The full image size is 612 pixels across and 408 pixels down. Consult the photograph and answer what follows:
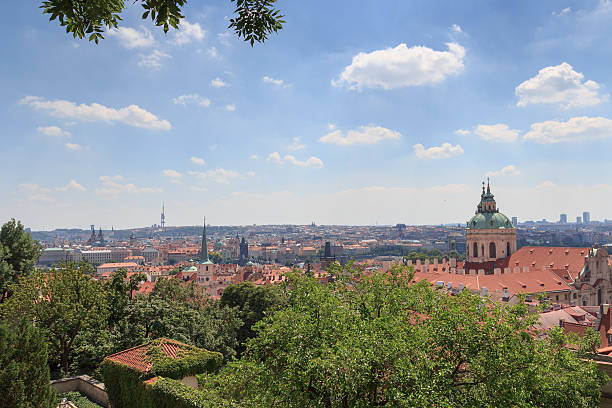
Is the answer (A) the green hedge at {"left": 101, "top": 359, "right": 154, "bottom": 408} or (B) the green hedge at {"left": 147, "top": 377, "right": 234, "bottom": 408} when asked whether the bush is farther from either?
(B) the green hedge at {"left": 147, "top": 377, "right": 234, "bottom": 408}

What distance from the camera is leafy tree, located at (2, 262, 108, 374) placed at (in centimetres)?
2420

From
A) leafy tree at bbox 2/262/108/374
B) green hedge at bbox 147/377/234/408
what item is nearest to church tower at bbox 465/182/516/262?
leafy tree at bbox 2/262/108/374

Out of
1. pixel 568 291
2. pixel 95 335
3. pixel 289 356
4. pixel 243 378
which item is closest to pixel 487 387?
pixel 289 356

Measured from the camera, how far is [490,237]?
76.9m

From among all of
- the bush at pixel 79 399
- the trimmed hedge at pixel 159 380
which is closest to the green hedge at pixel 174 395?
the trimmed hedge at pixel 159 380

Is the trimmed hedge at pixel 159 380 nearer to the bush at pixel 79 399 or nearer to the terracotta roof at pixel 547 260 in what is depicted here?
the bush at pixel 79 399

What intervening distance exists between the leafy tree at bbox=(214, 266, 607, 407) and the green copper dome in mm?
67227

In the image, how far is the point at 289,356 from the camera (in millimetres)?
11555

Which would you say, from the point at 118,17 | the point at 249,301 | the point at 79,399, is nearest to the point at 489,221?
the point at 249,301

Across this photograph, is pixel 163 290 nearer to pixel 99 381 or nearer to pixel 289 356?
pixel 99 381

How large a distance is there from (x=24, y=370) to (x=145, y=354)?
14.9ft

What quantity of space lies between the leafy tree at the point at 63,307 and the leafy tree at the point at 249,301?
497 inches

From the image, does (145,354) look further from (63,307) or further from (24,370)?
(63,307)

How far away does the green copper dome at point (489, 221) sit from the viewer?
3046 inches
